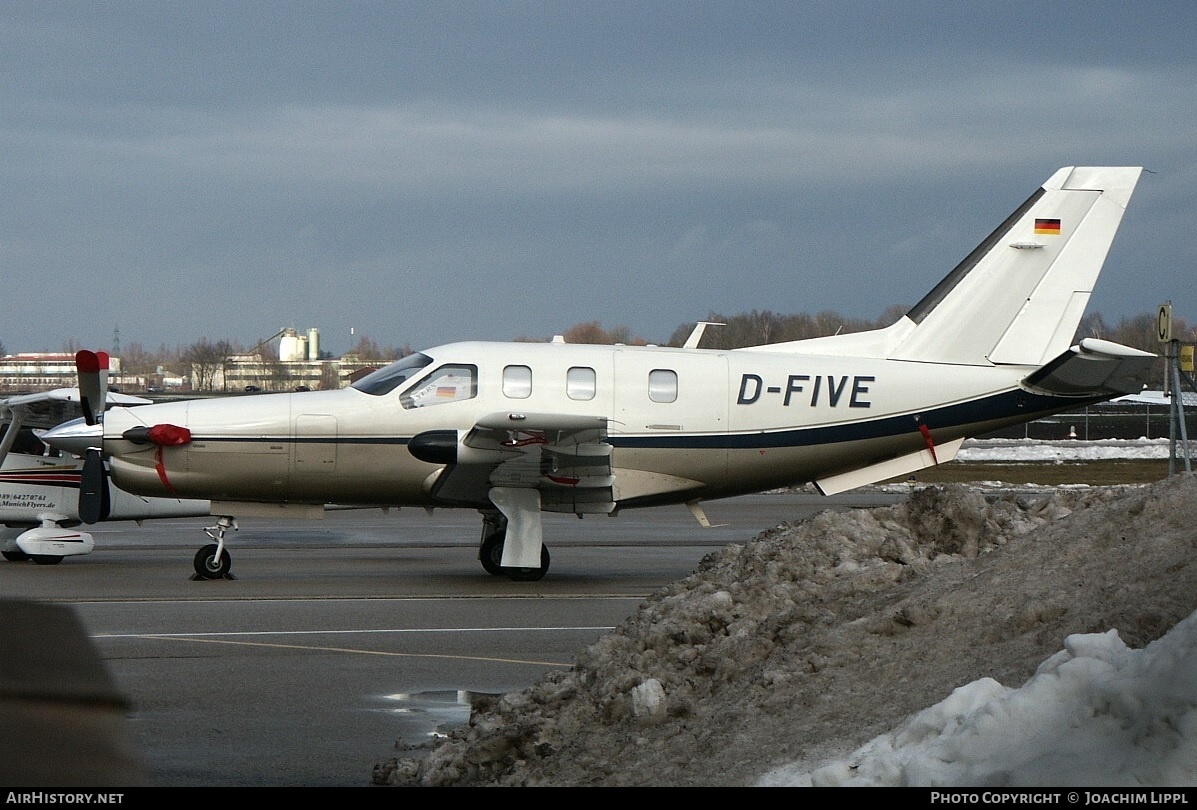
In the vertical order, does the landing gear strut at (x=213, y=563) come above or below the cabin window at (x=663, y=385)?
below

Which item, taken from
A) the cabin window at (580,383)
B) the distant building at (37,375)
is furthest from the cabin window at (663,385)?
the distant building at (37,375)

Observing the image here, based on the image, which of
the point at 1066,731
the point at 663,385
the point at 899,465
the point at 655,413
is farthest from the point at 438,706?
the point at 899,465

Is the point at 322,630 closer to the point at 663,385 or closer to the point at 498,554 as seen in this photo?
the point at 498,554

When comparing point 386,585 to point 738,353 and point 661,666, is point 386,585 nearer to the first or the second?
point 738,353

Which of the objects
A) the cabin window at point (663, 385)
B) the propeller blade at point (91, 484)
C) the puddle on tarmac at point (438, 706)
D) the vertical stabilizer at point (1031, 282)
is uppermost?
the vertical stabilizer at point (1031, 282)

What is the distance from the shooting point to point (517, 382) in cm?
1408

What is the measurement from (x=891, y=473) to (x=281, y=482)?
7164 mm

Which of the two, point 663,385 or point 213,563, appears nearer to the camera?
point 213,563

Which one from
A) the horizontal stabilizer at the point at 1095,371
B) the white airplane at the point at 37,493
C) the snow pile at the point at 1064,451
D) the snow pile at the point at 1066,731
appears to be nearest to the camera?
the snow pile at the point at 1066,731

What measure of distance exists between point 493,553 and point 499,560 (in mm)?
150

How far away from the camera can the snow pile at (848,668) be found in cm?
409

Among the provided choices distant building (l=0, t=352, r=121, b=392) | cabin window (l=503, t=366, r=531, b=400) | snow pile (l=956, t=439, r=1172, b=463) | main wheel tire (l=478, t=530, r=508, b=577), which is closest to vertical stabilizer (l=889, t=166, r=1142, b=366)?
cabin window (l=503, t=366, r=531, b=400)

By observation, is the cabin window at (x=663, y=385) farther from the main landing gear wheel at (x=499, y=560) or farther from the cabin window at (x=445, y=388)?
the main landing gear wheel at (x=499, y=560)

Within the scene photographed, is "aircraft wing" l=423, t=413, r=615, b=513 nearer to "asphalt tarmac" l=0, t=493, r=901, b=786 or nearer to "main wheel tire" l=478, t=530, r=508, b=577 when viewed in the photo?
"main wheel tire" l=478, t=530, r=508, b=577
